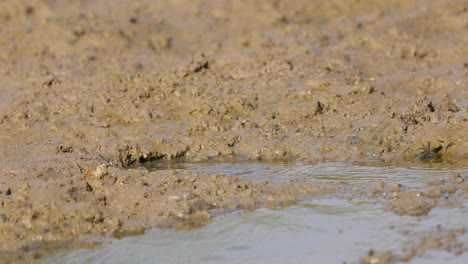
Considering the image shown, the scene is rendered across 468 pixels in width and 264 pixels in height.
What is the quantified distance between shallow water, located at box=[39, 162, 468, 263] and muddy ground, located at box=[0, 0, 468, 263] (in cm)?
13

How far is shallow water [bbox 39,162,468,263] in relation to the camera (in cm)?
493

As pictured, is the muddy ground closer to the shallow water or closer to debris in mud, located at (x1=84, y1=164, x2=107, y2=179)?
debris in mud, located at (x1=84, y1=164, x2=107, y2=179)

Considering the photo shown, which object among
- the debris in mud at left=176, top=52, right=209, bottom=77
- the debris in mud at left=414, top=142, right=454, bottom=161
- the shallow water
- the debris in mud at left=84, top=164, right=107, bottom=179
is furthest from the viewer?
the debris in mud at left=176, top=52, right=209, bottom=77

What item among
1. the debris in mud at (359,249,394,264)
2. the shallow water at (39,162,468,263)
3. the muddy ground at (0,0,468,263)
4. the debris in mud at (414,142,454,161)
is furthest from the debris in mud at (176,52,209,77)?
the debris in mud at (359,249,394,264)

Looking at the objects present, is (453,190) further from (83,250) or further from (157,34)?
(157,34)

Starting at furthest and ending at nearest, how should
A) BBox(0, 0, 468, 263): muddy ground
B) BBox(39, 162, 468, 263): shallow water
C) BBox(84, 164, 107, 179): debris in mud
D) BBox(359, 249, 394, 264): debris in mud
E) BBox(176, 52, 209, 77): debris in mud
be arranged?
BBox(176, 52, 209, 77): debris in mud < BBox(84, 164, 107, 179): debris in mud < BBox(0, 0, 468, 263): muddy ground < BBox(39, 162, 468, 263): shallow water < BBox(359, 249, 394, 264): debris in mud

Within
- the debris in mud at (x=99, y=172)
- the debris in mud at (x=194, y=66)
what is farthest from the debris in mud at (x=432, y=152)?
the debris in mud at (x=194, y=66)

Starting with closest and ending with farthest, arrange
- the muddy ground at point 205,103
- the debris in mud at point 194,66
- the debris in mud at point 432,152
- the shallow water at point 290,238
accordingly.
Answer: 1. the shallow water at point 290,238
2. the muddy ground at point 205,103
3. the debris in mud at point 432,152
4. the debris in mud at point 194,66

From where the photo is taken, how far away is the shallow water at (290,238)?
4.93m

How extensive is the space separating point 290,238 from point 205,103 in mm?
2560

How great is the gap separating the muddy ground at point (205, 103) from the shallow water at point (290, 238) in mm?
129

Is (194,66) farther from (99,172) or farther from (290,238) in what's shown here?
(290,238)

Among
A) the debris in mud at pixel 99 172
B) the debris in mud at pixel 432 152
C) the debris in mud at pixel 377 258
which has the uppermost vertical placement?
the debris in mud at pixel 99 172

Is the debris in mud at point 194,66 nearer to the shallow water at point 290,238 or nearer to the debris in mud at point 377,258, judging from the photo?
the shallow water at point 290,238
